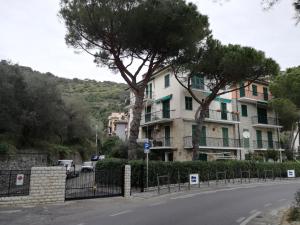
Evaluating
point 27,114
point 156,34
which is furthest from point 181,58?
point 27,114

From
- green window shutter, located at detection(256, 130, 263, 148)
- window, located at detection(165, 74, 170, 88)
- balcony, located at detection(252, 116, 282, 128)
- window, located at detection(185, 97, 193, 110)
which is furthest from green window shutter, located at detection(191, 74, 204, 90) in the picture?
green window shutter, located at detection(256, 130, 263, 148)

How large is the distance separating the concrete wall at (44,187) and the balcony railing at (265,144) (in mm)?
28646

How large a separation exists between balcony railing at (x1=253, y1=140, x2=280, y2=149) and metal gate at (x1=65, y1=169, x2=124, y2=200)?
2491cm

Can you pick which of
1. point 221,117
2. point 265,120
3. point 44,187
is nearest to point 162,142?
point 221,117

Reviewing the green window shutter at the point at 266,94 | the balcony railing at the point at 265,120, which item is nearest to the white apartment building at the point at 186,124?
the balcony railing at the point at 265,120

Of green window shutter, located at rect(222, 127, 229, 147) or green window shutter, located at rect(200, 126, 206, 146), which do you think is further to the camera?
green window shutter, located at rect(222, 127, 229, 147)

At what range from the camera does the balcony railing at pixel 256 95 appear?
37500mm

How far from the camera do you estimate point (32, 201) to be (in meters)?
12.6

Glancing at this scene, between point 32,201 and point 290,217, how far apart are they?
9.63m

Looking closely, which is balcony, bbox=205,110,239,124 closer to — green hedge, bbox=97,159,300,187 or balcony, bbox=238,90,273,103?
balcony, bbox=238,90,273,103

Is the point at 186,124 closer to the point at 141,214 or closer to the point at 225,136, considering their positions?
the point at 225,136

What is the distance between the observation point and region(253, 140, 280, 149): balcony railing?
37219mm

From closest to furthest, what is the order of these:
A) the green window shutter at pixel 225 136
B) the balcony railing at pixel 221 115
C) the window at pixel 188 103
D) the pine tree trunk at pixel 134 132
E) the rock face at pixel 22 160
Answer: the pine tree trunk at pixel 134 132, the rock face at pixel 22 160, the window at pixel 188 103, the balcony railing at pixel 221 115, the green window shutter at pixel 225 136

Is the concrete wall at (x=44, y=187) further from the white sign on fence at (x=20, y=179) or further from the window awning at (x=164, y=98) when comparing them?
the window awning at (x=164, y=98)
